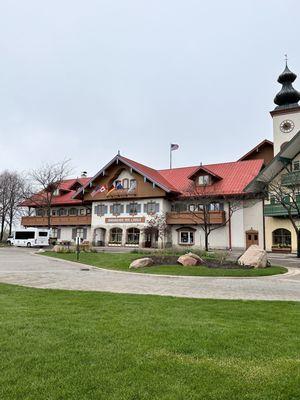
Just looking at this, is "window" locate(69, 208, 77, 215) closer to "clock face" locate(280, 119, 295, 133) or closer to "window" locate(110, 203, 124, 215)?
"window" locate(110, 203, 124, 215)

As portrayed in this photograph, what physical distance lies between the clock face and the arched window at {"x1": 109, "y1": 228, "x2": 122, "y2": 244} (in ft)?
75.8

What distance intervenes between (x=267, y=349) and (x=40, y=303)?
591 centimetres

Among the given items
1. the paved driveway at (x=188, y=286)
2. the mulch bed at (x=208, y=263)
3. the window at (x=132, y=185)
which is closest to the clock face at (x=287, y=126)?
the window at (x=132, y=185)

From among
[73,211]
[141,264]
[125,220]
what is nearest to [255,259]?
[141,264]

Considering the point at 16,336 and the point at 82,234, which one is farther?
the point at 82,234

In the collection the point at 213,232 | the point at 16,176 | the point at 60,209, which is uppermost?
the point at 16,176

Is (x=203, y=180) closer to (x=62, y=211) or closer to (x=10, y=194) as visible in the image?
(x=62, y=211)

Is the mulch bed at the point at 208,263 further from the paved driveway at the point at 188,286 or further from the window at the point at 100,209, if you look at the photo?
the window at the point at 100,209

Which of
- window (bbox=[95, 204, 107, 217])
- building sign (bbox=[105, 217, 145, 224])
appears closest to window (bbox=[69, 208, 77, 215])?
window (bbox=[95, 204, 107, 217])

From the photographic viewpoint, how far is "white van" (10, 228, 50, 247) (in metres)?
44.4

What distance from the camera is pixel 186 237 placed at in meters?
41.8

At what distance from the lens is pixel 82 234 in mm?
49094

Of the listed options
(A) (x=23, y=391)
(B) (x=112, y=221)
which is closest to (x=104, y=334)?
(A) (x=23, y=391)

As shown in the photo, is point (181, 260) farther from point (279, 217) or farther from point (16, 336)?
point (279, 217)
